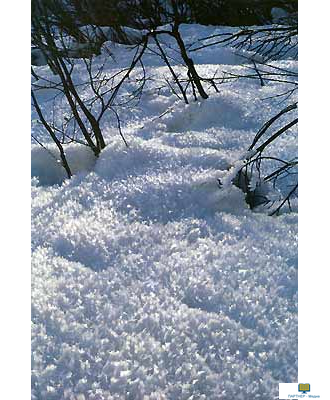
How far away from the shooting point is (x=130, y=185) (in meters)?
1.53

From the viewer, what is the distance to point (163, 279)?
1043 mm

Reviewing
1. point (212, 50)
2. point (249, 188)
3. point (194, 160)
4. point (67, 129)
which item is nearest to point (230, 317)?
point (249, 188)

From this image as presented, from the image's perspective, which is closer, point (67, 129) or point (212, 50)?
point (67, 129)

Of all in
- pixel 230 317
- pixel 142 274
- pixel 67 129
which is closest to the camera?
pixel 230 317

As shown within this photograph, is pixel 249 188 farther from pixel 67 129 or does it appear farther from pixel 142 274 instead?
pixel 67 129

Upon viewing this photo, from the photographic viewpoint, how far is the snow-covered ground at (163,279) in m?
0.78

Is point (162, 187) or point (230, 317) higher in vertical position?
point (162, 187)

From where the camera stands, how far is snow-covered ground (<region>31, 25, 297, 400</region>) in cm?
78
